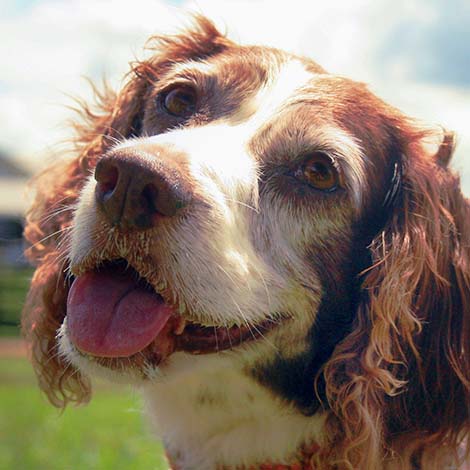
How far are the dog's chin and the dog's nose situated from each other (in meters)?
0.24

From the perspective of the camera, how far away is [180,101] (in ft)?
12.2

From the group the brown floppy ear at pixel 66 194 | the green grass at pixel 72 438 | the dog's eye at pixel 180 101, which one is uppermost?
the dog's eye at pixel 180 101

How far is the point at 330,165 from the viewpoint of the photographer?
10.9 ft

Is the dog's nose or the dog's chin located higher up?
the dog's nose

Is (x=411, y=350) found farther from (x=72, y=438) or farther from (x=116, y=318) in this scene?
(x=72, y=438)

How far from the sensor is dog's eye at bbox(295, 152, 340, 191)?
10.9ft

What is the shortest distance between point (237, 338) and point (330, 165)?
76 cm

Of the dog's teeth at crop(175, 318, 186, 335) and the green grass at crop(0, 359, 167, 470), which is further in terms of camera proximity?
the green grass at crop(0, 359, 167, 470)

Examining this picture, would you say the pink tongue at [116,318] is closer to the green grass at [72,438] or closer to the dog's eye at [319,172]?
the dog's eye at [319,172]

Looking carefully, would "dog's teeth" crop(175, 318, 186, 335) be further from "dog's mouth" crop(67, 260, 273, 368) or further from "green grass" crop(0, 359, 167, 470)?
"green grass" crop(0, 359, 167, 470)

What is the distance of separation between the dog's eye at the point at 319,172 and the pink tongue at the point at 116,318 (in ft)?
2.63

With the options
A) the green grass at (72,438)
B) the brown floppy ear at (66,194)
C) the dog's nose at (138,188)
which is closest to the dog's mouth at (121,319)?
the dog's nose at (138,188)

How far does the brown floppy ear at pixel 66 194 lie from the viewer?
3.78m

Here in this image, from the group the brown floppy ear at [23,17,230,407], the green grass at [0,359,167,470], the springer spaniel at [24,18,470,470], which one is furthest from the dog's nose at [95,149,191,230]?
the green grass at [0,359,167,470]
